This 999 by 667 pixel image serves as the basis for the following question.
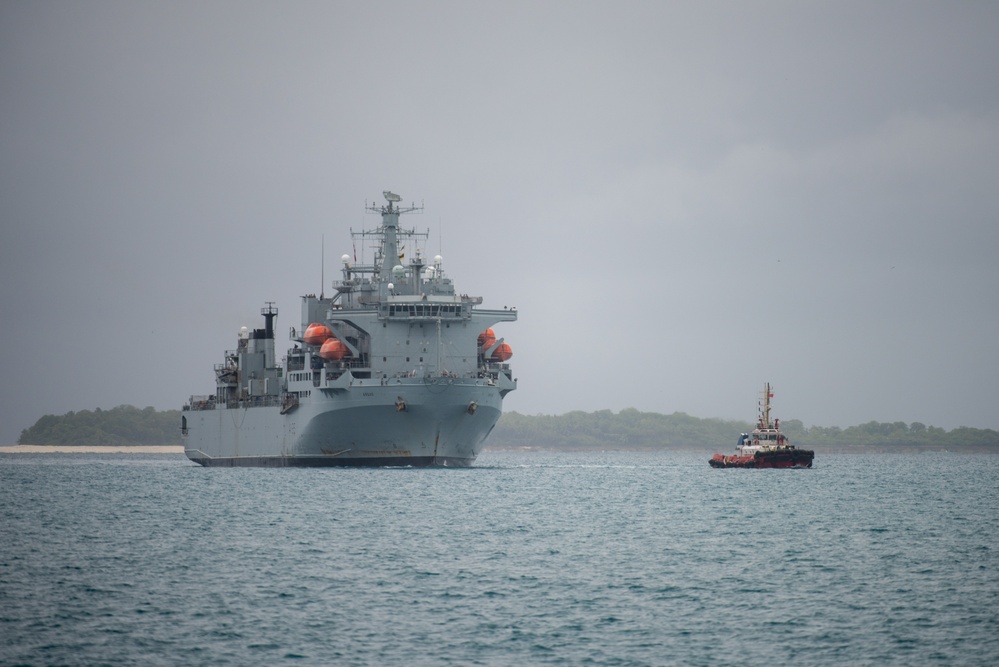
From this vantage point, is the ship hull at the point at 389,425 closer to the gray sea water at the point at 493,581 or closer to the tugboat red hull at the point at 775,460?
the gray sea water at the point at 493,581

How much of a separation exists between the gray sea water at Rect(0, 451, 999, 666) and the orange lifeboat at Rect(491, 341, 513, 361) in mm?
25542

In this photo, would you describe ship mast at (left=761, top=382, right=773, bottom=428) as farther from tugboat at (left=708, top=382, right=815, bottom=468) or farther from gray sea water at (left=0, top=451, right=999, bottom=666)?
gray sea water at (left=0, top=451, right=999, bottom=666)

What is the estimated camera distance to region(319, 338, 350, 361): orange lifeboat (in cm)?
8362

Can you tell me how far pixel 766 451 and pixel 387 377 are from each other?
30.8 m

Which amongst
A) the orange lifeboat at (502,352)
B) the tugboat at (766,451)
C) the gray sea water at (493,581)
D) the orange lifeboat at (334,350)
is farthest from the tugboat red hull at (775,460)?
the orange lifeboat at (334,350)

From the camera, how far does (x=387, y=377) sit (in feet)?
268

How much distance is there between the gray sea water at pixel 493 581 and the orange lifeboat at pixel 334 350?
63.2 feet

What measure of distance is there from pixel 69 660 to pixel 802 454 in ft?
258

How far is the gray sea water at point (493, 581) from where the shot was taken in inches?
1099

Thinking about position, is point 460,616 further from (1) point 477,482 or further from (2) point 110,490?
(2) point 110,490

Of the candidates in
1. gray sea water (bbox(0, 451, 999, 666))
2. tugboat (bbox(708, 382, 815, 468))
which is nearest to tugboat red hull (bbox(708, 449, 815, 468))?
tugboat (bbox(708, 382, 815, 468))

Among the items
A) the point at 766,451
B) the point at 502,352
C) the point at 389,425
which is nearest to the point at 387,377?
the point at 389,425

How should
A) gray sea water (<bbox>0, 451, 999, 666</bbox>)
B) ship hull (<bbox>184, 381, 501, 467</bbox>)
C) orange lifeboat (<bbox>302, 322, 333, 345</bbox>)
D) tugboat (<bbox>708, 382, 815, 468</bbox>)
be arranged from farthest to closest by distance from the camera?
1. tugboat (<bbox>708, 382, 815, 468</bbox>)
2. orange lifeboat (<bbox>302, 322, 333, 345</bbox>)
3. ship hull (<bbox>184, 381, 501, 467</bbox>)
4. gray sea water (<bbox>0, 451, 999, 666</bbox>)

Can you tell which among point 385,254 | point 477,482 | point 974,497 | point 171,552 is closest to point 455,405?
point 477,482
